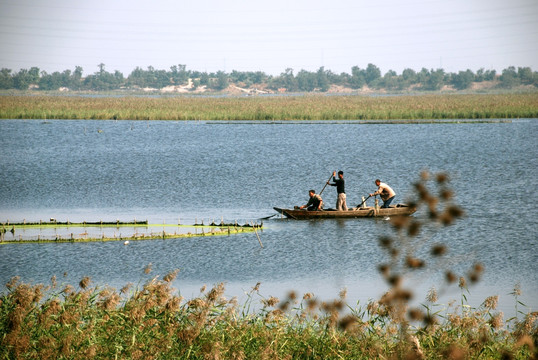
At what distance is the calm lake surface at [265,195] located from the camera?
20812 millimetres

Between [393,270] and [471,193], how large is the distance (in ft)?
112

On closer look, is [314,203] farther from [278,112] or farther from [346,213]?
[278,112]

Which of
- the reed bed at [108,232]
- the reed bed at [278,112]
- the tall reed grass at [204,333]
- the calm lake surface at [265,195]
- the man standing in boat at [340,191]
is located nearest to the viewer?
the tall reed grass at [204,333]

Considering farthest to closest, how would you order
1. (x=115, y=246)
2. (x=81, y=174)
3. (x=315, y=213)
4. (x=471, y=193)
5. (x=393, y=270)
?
(x=81, y=174)
(x=471, y=193)
(x=315, y=213)
(x=115, y=246)
(x=393, y=270)

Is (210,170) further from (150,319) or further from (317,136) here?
(150,319)

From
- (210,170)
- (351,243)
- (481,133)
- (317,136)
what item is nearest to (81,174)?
(210,170)

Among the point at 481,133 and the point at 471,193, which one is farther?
the point at 481,133

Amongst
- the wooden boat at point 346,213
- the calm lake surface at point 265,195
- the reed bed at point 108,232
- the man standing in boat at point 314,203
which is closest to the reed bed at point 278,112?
the calm lake surface at point 265,195

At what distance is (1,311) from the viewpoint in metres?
12.7

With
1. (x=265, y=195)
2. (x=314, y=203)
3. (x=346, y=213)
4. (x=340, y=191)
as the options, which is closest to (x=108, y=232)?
(x=314, y=203)

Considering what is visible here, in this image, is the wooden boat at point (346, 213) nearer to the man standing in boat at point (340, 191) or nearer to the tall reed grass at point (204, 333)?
the man standing in boat at point (340, 191)

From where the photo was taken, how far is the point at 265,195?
3703 cm

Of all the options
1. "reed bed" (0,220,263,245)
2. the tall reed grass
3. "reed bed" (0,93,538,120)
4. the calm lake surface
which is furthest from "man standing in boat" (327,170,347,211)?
"reed bed" (0,93,538,120)

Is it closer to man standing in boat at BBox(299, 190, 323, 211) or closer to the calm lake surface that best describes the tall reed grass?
the calm lake surface
